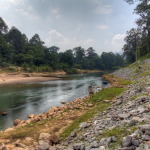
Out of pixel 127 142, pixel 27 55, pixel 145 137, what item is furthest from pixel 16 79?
pixel 145 137

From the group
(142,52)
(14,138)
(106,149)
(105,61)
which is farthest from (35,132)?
(105,61)

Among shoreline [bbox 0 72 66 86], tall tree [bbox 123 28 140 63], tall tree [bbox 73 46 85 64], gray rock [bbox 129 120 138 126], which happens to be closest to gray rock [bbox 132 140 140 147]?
gray rock [bbox 129 120 138 126]

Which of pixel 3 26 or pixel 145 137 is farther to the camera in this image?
pixel 3 26

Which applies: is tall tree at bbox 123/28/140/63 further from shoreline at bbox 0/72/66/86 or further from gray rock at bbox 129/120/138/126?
gray rock at bbox 129/120/138/126

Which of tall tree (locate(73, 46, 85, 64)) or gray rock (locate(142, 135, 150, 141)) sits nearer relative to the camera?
gray rock (locate(142, 135, 150, 141))

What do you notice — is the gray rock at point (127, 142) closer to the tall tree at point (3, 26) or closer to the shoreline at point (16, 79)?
the shoreline at point (16, 79)

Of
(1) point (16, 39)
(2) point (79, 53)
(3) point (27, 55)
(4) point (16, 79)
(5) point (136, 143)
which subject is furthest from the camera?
(2) point (79, 53)

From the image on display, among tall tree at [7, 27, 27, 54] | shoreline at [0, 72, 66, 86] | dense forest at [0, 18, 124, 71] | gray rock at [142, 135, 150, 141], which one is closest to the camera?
gray rock at [142, 135, 150, 141]

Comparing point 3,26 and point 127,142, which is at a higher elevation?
point 3,26

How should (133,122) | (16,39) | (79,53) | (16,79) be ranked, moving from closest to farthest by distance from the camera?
(133,122) → (16,79) → (16,39) → (79,53)

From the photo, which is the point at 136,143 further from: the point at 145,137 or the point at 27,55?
the point at 27,55

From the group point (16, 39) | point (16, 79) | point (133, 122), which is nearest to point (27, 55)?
point (16, 39)

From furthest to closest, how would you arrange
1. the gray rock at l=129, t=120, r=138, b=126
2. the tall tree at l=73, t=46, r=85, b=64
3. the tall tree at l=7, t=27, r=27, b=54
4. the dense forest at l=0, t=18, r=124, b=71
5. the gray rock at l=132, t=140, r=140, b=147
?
1. the tall tree at l=73, t=46, r=85, b=64
2. the tall tree at l=7, t=27, r=27, b=54
3. the dense forest at l=0, t=18, r=124, b=71
4. the gray rock at l=129, t=120, r=138, b=126
5. the gray rock at l=132, t=140, r=140, b=147

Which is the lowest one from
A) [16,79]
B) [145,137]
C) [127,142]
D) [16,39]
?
[127,142]
